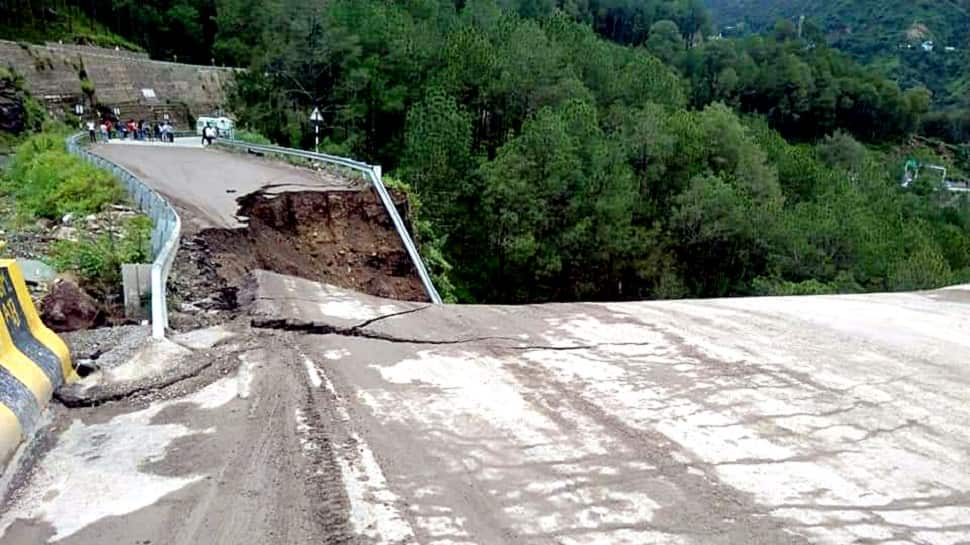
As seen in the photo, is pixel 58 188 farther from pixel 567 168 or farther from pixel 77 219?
pixel 567 168

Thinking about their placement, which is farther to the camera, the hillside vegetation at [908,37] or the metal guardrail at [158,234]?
the hillside vegetation at [908,37]

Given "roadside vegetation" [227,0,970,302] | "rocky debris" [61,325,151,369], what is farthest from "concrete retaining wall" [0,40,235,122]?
"rocky debris" [61,325,151,369]

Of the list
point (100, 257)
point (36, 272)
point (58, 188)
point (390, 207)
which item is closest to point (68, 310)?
point (100, 257)

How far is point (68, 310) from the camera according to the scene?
275 inches

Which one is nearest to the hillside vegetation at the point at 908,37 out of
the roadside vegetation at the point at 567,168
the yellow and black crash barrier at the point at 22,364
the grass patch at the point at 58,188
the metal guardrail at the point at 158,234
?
the roadside vegetation at the point at 567,168

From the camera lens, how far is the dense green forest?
3750cm

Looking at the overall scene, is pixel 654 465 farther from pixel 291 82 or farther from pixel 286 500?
pixel 291 82

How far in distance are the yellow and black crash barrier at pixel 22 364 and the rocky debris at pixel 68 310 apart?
1.38 m

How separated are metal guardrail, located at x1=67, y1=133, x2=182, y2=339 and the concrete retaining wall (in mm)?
26938

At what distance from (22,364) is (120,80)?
4772cm

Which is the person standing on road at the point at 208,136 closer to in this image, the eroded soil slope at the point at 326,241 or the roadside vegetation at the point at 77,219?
the roadside vegetation at the point at 77,219

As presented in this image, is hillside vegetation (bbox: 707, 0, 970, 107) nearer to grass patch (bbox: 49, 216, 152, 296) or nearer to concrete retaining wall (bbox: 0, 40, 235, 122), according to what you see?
concrete retaining wall (bbox: 0, 40, 235, 122)

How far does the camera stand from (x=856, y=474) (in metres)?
4.27

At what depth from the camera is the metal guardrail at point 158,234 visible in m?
6.68
